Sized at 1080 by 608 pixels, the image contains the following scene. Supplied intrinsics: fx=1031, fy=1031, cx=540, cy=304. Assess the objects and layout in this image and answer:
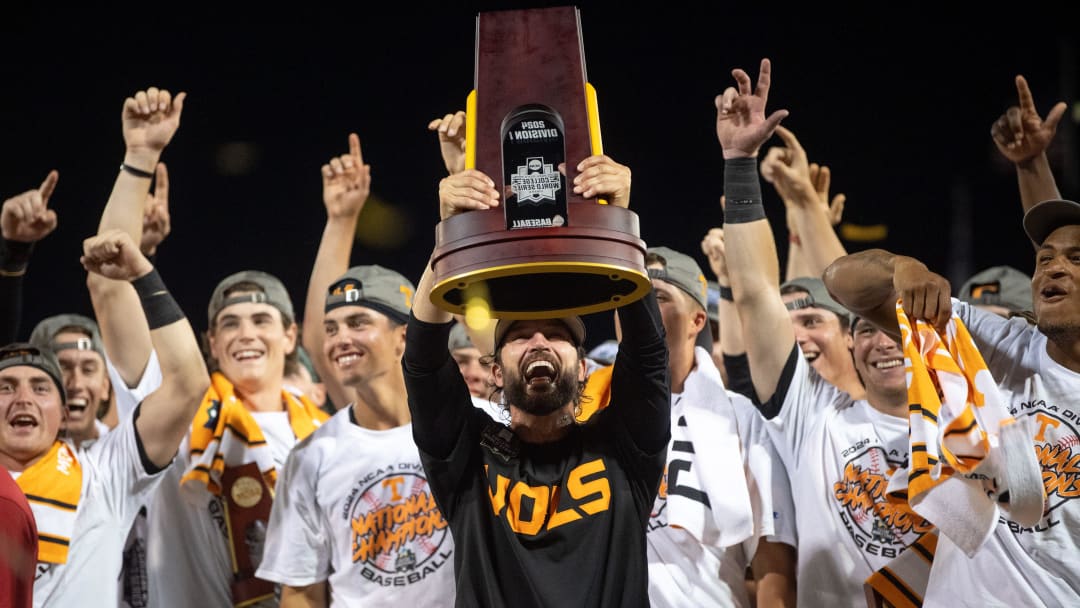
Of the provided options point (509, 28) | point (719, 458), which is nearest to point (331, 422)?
point (719, 458)

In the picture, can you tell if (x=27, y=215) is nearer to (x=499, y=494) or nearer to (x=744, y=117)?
(x=499, y=494)

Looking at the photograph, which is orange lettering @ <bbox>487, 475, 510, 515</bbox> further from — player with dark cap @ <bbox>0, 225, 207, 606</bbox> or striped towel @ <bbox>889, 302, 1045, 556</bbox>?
player with dark cap @ <bbox>0, 225, 207, 606</bbox>

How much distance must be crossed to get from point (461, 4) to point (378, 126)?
1.25 meters

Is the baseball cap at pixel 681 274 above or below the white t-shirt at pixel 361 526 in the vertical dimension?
above

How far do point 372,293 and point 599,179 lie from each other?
1819 mm

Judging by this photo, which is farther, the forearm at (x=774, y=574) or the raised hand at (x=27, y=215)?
the raised hand at (x=27, y=215)

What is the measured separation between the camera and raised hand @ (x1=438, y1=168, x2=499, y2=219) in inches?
74.5

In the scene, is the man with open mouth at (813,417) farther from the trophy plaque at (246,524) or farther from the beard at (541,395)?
the trophy plaque at (246,524)

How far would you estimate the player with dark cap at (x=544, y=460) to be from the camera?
225 cm

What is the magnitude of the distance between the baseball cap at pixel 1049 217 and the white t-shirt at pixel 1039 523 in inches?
10.3

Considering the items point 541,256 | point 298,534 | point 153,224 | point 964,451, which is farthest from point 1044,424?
point 153,224

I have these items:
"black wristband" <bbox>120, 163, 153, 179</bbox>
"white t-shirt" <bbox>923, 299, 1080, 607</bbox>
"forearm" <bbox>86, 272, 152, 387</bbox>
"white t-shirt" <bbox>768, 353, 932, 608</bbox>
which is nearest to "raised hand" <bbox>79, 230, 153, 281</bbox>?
"forearm" <bbox>86, 272, 152, 387</bbox>

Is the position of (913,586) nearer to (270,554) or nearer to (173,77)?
(270,554)

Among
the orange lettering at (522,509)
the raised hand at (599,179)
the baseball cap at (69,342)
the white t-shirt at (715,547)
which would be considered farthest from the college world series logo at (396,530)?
the baseball cap at (69,342)
